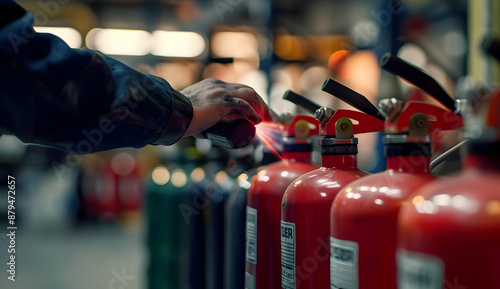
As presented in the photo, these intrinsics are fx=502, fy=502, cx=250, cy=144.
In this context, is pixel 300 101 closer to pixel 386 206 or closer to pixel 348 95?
pixel 348 95

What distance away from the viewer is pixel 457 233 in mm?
490

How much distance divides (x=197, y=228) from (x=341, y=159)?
0.87m

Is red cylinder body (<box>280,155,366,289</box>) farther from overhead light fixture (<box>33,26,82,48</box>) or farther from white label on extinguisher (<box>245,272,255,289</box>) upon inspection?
overhead light fixture (<box>33,26,82,48</box>)

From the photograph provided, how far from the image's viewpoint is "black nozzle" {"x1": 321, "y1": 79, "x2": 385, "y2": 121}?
87 centimetres

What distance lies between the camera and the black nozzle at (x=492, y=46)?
550 millimetres

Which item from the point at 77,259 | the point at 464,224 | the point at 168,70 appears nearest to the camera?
the point at 464,224

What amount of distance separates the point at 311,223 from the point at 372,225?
0.18 m

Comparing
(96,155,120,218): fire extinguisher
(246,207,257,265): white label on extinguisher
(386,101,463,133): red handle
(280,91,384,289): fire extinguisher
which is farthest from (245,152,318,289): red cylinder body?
(96,155,120,218): fire extinguisher

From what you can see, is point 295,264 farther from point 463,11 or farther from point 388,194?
point 463,11

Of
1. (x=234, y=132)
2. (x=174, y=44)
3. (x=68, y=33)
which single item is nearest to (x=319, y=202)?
(x=234, y=132)

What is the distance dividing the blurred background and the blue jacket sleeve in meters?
0.98

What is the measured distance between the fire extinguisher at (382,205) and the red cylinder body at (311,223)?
10cm

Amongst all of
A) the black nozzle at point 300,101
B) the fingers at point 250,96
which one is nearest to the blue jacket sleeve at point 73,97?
the fingers at point 250,96

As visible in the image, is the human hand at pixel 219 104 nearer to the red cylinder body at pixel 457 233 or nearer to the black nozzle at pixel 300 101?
the black nozzle at pixel 300 101
